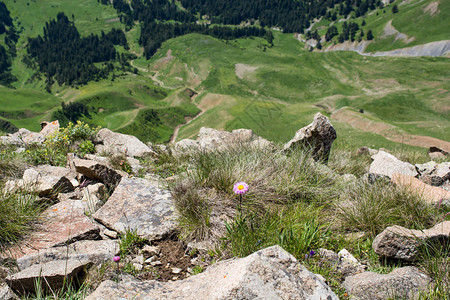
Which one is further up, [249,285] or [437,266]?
[249,285]

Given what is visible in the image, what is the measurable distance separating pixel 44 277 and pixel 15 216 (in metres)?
1.25

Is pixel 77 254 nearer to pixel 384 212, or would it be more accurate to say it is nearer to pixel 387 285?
pixel 387 285

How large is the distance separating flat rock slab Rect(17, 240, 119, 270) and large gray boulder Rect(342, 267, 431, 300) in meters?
2.31

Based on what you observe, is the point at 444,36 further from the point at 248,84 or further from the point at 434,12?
the point at 248,84

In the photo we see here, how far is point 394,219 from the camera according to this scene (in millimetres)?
3641

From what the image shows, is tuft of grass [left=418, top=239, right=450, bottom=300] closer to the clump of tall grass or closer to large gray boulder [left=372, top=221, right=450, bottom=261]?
large gray boulder [left=372, top=221, right=450, bottom=261]

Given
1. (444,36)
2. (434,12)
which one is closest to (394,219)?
(444,36)

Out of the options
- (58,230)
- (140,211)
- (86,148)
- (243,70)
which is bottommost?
(243,70)

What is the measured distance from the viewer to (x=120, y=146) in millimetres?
9844

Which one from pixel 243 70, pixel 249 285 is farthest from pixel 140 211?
pixel 243 70

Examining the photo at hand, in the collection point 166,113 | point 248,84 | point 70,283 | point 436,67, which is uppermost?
point 70,283

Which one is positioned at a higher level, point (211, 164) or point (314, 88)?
point (211, 164)

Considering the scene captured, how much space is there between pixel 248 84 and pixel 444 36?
9638 cm

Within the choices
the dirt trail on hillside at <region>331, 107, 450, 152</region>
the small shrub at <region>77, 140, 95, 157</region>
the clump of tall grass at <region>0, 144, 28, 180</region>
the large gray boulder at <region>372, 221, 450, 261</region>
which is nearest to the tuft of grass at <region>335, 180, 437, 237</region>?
the large gray boulder at <region>372, 221, 450, 261</region>
